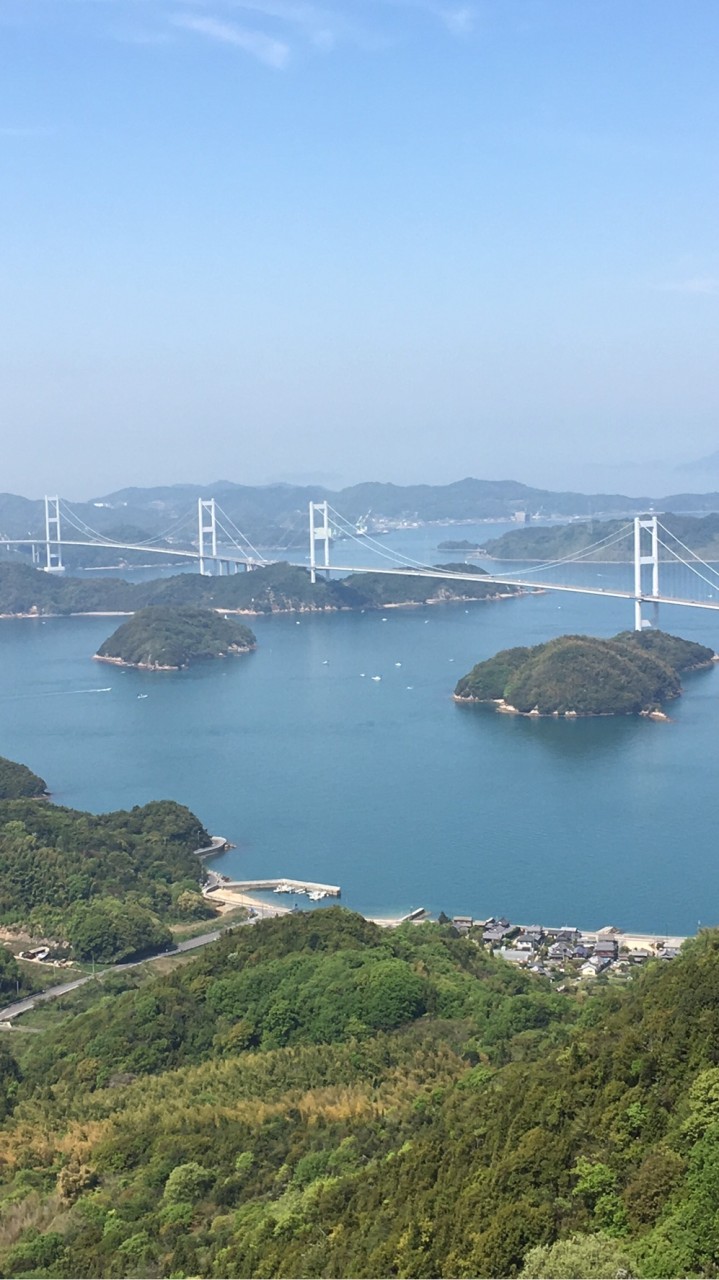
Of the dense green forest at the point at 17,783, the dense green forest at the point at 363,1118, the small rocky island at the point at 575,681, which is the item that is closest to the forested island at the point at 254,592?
the small rocky island at the point at 575,681

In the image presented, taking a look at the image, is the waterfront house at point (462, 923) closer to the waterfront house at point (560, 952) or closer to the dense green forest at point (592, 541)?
the waterfront house at point (560, 952)

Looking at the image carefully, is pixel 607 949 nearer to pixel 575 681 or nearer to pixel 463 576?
pixel 575 681

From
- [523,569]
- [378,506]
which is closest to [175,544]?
[523,569]

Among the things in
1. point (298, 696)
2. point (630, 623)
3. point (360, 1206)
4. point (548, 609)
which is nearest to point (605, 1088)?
point (360, 1206)

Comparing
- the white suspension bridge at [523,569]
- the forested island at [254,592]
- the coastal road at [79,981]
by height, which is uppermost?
the white suspension bridge at [523,569]

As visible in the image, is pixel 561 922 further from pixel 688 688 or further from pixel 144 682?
pixel 144 682

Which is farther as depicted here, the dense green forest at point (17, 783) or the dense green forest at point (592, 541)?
the dense green forest at point (592, 541)

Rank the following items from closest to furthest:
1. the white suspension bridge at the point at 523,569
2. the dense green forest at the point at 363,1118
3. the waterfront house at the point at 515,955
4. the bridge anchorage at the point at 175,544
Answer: the dense green forest at the point at 363,1118 < the waterfront house at the point at 515,955 < the white suspension bridge at the point at 523,569 < the bridge anchorage at the point at 175,544
